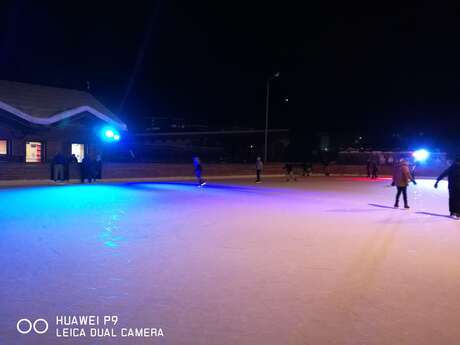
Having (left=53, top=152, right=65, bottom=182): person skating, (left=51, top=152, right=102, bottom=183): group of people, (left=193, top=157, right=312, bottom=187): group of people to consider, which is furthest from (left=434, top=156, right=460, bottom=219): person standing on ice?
(left=53, top=152, right=65, bottom=182): person skating

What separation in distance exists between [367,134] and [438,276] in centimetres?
5920

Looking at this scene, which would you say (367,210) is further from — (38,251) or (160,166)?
(160,166)

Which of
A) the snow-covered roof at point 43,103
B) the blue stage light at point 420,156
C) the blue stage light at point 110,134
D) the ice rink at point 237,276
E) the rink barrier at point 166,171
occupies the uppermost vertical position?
the snow-covered roof at point 43,103

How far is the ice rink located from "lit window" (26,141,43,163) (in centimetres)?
1789

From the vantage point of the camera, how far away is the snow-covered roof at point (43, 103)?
1092 inches

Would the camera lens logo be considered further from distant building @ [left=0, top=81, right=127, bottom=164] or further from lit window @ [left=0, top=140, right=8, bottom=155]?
lit window @ [left=0, top=140, right=8, bottom=155]

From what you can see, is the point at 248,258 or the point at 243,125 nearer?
the point at 248,258

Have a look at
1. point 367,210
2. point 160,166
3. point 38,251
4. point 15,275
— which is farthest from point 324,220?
point 160,166

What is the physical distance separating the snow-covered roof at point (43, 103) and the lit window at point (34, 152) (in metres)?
2.22

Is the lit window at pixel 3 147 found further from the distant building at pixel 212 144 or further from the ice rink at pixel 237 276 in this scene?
the distant building at pixel 212 144

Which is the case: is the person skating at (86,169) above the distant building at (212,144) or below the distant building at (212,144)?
below

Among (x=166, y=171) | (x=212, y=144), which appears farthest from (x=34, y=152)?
(x=212, y=144)

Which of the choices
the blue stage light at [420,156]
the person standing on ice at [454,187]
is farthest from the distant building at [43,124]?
the blue stage light at [420,156]

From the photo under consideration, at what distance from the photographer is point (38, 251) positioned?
8047mm
